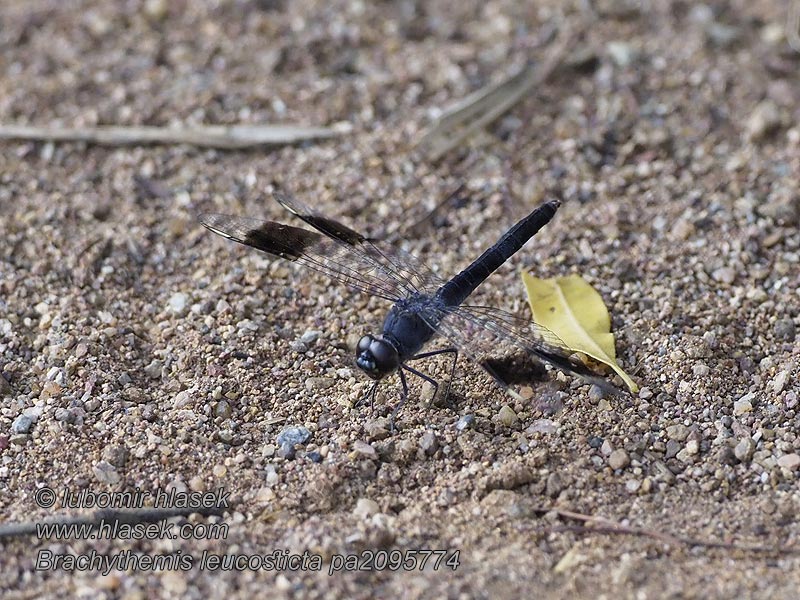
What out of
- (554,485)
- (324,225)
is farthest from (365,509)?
(324,225)

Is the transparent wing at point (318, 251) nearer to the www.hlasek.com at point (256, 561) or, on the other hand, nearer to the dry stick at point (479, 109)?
the dry stick at point (479, 109)

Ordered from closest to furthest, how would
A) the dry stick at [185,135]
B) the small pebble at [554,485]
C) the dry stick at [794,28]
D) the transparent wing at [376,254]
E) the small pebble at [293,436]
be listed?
the small pebble at [554,485] < the small pebble at [293,436] < the transparent wing at [376,254] < the dry stick at [185,135] < the dry stick at [794,28]

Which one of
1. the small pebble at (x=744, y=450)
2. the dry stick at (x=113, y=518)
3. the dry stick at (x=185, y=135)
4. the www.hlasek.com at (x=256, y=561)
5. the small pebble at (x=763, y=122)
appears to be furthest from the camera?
the dry stick at (x=185, y=135)

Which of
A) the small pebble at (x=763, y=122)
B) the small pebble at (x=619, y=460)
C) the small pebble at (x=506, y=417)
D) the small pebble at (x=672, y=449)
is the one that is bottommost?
the small pebble at (x=506, y=417)

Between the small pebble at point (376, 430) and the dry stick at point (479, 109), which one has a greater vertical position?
the dry stick at point (479, 109)

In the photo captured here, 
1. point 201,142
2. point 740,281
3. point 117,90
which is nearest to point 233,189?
point 201,142

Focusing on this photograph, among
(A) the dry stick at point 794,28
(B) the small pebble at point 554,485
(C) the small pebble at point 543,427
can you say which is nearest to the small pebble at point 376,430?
(C) the small pebble at point 543,427

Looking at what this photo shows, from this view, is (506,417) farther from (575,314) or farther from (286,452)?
(286,452)

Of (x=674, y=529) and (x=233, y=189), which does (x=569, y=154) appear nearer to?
(x=233, y=189)
